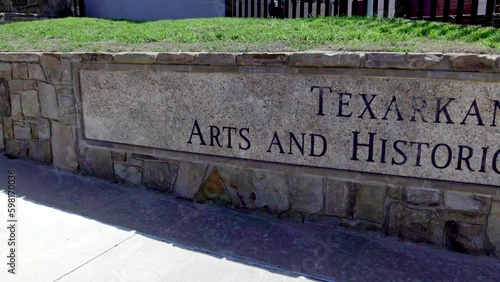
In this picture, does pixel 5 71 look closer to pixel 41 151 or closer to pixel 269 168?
pixel 41 151

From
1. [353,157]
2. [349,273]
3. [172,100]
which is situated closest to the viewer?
[349,273]

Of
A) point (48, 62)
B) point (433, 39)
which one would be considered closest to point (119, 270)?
point (48, 62)

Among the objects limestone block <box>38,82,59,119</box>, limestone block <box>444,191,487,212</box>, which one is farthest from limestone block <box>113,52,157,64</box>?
limestone block <box>444,191,487,212</box>

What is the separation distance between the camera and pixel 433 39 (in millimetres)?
3645

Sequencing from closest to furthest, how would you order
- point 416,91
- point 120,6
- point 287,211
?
point 416,91 → point 287,211 → point 120,6

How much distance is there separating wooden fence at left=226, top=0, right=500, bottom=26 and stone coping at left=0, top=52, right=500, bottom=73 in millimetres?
2626

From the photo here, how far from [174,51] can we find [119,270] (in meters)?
1.93

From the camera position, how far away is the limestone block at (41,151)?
4477mm

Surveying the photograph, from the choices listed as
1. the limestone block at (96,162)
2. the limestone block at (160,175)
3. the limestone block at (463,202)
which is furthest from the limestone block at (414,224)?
the limestone block at (96,162)

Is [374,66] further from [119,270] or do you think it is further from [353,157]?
[119,270]

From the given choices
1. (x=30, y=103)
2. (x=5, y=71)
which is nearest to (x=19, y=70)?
(x=5, y=71)

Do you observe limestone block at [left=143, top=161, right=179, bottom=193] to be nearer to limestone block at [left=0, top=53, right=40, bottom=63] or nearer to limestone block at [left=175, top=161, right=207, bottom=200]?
limestone block at [left=175, top=161, right=207, bottom=200]

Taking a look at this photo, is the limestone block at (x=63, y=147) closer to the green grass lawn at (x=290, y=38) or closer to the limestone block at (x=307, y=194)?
the green grass lawn at (x=290, y=38)

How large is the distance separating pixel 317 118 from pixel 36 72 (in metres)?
2.97
